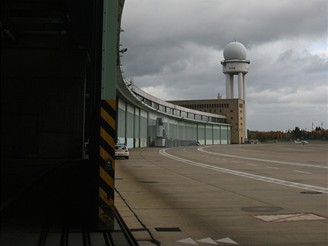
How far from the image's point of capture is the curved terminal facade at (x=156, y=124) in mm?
65938

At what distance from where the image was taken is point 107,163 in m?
7.85

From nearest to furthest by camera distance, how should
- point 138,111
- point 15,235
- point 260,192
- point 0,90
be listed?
point 15,235 → point 260,192 → point 0,90 → point 138,111

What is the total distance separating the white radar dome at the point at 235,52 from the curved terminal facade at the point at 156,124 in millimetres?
21053

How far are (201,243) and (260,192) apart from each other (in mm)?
7478

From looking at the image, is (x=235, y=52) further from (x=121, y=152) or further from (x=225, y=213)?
(x=225, y=213)

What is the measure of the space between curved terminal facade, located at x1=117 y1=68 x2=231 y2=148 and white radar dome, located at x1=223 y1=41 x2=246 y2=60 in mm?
21053

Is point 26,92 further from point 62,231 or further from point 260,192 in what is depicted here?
point 62,231

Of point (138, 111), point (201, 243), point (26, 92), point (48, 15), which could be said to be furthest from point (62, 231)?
point (138, 111)

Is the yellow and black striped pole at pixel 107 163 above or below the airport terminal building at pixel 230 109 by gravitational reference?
below

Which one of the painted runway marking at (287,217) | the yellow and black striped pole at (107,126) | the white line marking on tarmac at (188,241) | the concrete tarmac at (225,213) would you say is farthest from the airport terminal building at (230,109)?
the white line marking on tarmac at (188,241)

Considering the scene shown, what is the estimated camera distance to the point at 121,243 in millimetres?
6898

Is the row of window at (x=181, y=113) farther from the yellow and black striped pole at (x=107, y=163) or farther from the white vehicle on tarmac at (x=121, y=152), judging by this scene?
the yellow and black striped pole at (x=107, y=163)

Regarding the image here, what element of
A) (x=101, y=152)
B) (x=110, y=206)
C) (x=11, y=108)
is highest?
(x=11, y=108)

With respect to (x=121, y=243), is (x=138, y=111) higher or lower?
higher
